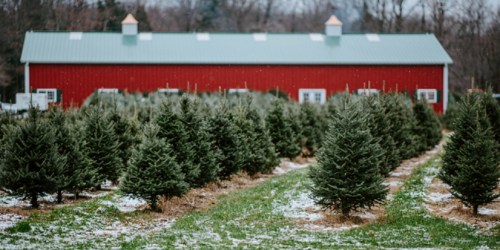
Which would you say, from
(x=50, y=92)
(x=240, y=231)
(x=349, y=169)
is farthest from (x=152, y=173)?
(x=50, y=92)

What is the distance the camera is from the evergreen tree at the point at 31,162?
16.5 metres

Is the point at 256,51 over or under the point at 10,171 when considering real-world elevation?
over

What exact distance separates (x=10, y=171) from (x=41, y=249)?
4.94 m

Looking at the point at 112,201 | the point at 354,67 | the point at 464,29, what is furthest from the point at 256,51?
the point at 112,201

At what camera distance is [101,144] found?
65.5 feet

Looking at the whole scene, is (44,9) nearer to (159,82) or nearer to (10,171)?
(159,82)

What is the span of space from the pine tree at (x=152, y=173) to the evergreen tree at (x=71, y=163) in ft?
5.03

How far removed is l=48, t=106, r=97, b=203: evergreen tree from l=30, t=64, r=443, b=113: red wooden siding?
28.9 meters

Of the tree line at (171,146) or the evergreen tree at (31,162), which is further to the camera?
the tree line at (171,146)

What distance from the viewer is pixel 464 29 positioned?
211ft

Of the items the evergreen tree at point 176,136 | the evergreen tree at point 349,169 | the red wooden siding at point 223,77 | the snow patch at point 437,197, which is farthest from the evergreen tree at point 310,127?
the red wooden siding at point 223,77

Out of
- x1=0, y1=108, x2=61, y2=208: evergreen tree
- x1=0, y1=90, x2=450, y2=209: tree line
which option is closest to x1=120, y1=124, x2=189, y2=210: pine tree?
x1=0, y1=90, x2=450, y2=209: tree line

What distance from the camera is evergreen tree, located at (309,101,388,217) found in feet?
52.6

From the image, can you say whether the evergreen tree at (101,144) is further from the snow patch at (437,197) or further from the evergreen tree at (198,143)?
the snow patch at (437,197)
